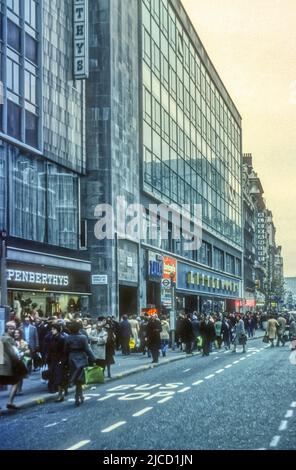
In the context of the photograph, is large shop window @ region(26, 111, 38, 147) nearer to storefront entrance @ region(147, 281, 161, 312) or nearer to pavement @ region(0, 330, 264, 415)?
pavement @ region(0, 330, 264, 415)

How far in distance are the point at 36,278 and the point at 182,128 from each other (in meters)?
32.2

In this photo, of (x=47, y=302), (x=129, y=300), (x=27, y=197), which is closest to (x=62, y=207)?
(x=27, y=197)

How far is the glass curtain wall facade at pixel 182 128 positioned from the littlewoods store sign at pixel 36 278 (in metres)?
13.2

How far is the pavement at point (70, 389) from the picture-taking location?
1834cm

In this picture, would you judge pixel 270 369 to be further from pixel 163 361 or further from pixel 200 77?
pixel 200 77

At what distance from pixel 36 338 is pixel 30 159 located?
1244 centimetres

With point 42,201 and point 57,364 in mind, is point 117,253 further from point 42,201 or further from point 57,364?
point 57,364

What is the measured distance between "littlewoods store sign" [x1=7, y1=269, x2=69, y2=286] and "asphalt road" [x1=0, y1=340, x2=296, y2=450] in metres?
9.98

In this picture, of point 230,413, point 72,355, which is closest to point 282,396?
point 230,413

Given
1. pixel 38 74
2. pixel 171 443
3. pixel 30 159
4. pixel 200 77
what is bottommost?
pixel 171 443

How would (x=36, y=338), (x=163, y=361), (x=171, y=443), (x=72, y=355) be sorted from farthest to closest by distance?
(x=163, y=361) → (x=36, y=338) → (x=72, y=355) → (x=171, y=443)

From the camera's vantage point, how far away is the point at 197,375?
25234 millimetres

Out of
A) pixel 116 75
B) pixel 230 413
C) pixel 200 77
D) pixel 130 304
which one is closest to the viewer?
pixel 230 413

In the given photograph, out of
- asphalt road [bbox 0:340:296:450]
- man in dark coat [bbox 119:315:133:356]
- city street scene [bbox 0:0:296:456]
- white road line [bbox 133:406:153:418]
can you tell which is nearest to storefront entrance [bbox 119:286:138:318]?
city street scene [bbox 0:0:296:456]
